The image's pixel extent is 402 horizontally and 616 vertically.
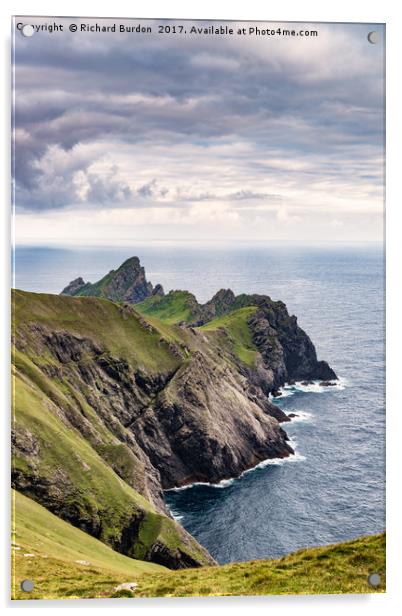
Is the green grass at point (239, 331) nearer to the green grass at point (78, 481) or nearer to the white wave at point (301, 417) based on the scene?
the white wave at point (301, 417)

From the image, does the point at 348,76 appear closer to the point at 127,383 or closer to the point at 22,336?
the point at 22,336

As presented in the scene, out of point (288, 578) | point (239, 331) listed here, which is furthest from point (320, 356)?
point (239, 331)

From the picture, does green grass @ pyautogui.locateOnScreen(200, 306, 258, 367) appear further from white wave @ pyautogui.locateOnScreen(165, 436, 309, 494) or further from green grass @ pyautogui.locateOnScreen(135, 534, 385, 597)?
green grass @ pyautogui.locateOnScreen(135, 534, 385, 597)

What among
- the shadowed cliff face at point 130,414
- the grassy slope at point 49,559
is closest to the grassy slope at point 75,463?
the shadowed cliff face at point 130,414

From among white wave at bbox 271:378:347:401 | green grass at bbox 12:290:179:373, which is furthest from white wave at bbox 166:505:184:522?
white wave at bbox 271:378:347:401

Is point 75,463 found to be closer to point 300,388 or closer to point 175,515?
point 175,515
